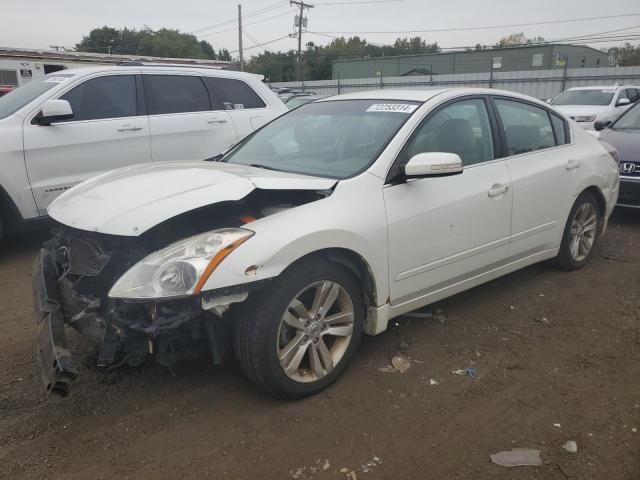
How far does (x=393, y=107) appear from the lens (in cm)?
361

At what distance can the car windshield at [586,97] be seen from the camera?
555 inches

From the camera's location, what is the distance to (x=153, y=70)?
6.09 m

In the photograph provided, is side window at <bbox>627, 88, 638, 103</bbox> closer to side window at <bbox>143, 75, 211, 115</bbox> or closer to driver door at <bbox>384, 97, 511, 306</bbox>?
side window at <bbox>143, 75, 211, 115</bbox>

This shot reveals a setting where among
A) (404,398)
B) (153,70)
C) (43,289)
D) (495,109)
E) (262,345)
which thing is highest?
(153,70)

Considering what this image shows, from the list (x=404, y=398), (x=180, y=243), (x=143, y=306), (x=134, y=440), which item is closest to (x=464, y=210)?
(x=404, y=398)

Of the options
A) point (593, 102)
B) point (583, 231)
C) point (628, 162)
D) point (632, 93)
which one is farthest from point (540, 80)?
point (583, 231)

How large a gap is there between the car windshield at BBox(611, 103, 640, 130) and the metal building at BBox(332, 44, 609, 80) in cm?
2992

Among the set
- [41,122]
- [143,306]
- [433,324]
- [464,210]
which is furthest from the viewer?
[41,122]

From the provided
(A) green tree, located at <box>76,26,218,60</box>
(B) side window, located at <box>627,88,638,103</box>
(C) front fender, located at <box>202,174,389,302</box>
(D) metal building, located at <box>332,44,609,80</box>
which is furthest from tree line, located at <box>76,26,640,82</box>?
(C) front fender, located at <box>202,174,389,302</box>

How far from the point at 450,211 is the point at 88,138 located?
3955 mm

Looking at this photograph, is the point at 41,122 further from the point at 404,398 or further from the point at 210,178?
the point at 404,398

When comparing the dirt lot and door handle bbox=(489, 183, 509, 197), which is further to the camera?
door handle bbox=(489, 183, 509, 197)

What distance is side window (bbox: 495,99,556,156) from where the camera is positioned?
13.3 feet

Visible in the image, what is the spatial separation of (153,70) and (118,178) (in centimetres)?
330
